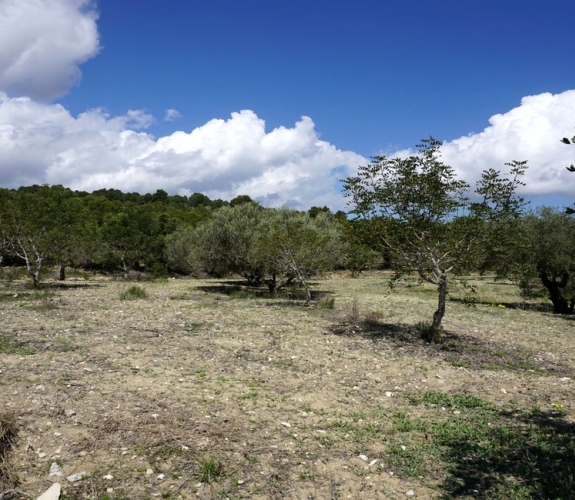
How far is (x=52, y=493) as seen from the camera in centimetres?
590

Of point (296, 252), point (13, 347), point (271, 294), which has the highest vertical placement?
point (296, 252)

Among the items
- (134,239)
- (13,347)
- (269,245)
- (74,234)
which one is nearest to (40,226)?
(74,234)

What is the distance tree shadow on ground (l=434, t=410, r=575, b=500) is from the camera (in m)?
6.50

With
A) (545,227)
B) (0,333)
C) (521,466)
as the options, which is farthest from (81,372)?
(545,227)

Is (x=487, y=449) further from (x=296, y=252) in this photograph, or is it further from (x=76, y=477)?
(x=296, y=252)

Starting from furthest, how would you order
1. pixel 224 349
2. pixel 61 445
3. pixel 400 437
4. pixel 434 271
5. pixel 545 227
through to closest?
pixel 545 227 → pixel 434 271 → pixel 224 349 → pixel 400 437 → pixel 61 445

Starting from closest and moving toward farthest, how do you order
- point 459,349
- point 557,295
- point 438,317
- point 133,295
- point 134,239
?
point 459,349, point 438,317, point 133,295, point 557,295, point 134,239

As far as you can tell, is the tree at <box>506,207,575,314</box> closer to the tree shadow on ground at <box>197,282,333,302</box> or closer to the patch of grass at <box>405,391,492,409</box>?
the tree shadow on ground at <box>197,282,333,302</box>

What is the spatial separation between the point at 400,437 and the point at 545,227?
23694 millimetres

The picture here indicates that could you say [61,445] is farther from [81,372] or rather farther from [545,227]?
[545,227]

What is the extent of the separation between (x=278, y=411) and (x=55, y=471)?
161 inches

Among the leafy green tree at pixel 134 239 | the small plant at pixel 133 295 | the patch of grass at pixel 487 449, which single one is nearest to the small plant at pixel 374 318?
the patch of grass at pixel 487 449

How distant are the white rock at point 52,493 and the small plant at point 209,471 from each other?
5.91ft

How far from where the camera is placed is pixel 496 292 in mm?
39312
